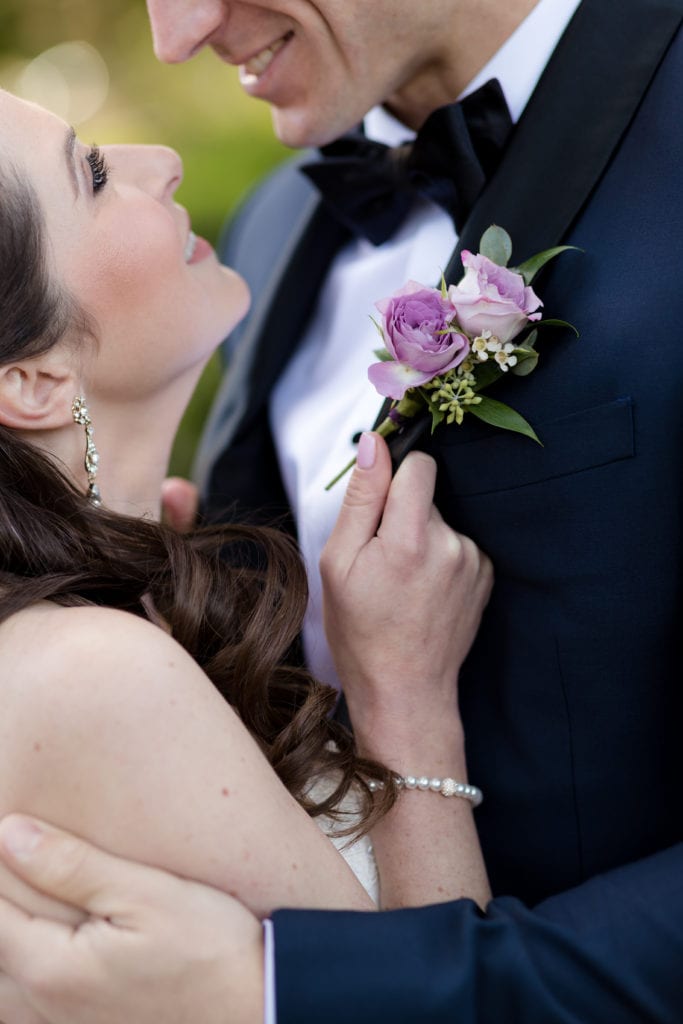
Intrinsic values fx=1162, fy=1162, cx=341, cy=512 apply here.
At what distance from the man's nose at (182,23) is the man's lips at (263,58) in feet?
0.39

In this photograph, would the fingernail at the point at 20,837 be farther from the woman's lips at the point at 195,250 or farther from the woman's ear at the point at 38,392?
the woman's lips at the point at 195,250

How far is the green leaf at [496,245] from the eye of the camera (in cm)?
192

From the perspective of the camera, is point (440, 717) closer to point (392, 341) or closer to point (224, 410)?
point (392, 341)

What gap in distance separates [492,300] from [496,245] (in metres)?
0.15

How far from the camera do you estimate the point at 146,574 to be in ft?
6.72

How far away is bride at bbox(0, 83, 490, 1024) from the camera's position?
1.95 meters

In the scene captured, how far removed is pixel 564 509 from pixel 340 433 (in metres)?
0.75

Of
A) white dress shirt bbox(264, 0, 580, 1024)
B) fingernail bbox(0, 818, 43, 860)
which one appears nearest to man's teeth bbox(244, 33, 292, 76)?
white dress shirt bbox(264, 0, 580, 1024)

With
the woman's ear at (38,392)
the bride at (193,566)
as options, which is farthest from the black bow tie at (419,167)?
the woman's ear at (38,392)

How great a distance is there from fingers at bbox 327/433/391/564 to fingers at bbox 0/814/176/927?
2.20 ft

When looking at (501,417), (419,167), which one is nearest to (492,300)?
(501,417)

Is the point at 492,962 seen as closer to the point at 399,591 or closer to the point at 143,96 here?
the point at 399,591

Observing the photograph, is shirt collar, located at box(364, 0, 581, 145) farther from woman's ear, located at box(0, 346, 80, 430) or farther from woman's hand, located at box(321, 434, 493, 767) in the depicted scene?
woman's ear, located at box(0, 346, 80, 430)

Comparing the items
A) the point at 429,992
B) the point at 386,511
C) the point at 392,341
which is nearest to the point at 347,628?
the point at 386,511
